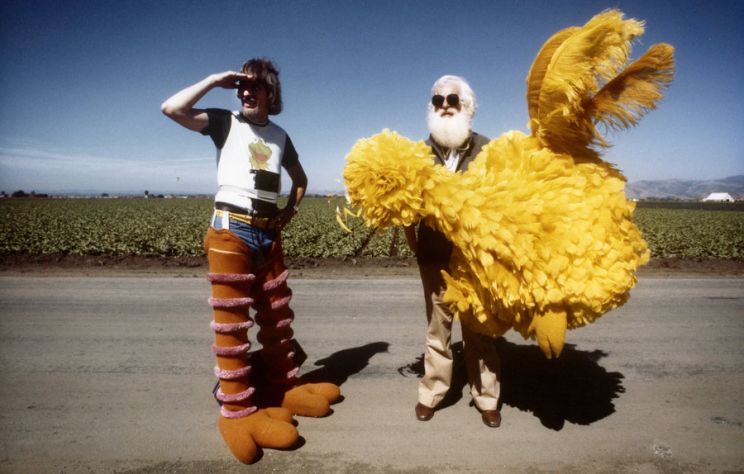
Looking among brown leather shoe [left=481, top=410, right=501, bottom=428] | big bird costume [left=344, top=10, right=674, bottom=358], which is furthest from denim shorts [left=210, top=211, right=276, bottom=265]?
brown leather shoe [left=481, top=410, right=501, bottom=428]

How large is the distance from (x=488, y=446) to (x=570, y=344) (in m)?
2.34

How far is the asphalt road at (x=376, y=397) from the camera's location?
2.55 m

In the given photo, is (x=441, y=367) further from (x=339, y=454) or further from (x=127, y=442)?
(x=127, y=442)

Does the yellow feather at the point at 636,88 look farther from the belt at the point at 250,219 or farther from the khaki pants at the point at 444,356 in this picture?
the belt at the point at 250,219

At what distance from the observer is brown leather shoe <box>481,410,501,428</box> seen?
2.92 m

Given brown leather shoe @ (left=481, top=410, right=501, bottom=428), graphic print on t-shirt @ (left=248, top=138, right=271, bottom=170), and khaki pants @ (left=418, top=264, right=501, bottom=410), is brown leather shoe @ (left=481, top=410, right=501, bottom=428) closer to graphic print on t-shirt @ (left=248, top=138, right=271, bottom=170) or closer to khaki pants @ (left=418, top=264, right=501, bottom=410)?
khaki pants @ (left=418, top=264, right=501, bottom=410)

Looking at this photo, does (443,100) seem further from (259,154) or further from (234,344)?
(234,344)

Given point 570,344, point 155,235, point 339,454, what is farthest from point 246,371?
point 155,235

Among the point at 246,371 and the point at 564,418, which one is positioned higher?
the point at 246,371

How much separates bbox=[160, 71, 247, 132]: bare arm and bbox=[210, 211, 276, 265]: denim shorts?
0.56 metres

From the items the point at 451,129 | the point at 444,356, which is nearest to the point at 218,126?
the point at 451,129

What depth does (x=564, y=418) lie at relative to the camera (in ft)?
9.97

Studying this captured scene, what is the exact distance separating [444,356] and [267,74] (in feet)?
7.22

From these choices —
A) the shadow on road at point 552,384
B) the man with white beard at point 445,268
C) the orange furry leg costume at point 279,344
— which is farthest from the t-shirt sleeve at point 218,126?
the shadow on road at point 552,384
